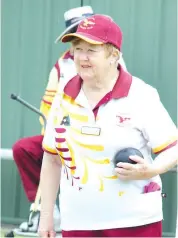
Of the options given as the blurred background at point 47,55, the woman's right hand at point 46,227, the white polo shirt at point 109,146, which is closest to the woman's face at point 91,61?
the white polo shirt at point 109,146

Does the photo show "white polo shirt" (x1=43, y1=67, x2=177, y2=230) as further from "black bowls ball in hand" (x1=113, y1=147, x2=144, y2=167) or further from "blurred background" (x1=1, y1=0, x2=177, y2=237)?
"blurred background" (x1=1, y1=0, x2=177, y2=237)

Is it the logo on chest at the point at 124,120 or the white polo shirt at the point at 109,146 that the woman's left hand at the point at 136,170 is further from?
the logo on chest at the point at 124,120

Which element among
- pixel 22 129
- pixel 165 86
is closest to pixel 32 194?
pixel 22 129

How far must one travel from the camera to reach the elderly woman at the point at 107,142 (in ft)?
9.01

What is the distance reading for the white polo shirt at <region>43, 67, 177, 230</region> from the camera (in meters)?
2.75

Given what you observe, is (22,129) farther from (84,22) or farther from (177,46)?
(84,22)

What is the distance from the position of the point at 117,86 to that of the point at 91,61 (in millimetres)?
163

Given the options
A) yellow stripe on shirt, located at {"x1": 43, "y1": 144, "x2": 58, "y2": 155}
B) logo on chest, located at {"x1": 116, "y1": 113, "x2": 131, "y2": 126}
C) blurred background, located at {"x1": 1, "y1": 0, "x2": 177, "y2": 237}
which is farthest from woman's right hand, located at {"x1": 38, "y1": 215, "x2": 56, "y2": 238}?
blurred background, located at {"x1": 1, "y1": 0, "x2": 177, "y2": 237}

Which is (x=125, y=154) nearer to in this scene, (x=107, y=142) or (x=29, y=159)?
(x=107, y=142)

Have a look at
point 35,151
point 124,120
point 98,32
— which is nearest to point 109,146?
point 124,120

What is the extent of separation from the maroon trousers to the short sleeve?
274cm

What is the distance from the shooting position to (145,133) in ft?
9.07

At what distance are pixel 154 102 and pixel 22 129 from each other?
3387mm

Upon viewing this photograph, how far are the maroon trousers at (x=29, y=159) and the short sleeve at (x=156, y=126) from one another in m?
2.74
